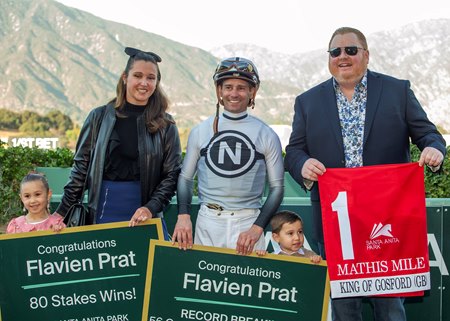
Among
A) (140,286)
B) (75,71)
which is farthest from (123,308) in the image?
(75,71)

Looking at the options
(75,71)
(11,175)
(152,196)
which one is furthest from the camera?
(75,71)

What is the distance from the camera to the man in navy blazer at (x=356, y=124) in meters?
4.33

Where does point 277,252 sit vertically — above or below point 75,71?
below

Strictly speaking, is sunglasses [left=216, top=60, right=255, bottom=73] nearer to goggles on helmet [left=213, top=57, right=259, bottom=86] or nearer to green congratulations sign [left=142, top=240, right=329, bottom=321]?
goggles on helmet [left=213, top=57, right=259, bottom=86]

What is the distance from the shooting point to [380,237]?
4.41m

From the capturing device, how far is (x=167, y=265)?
15.7 feet

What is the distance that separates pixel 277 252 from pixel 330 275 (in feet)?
1.81

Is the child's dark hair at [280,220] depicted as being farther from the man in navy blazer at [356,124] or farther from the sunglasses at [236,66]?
the sunglasses at [236,66]

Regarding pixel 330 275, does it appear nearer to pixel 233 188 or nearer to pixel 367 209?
pixel 367 209

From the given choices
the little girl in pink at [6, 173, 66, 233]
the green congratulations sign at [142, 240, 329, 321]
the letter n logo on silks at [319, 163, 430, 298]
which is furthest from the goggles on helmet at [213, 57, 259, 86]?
the little girl in pink at [6, 173, 66, 233]

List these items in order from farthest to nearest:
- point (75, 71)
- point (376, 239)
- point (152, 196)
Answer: point (75, 71) → point (152, 196) → point (376, 239)

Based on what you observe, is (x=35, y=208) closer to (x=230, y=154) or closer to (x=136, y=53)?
(x=136, y=53)

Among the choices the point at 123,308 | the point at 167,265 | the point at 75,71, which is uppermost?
the point at 75,71

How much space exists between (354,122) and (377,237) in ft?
2.45
